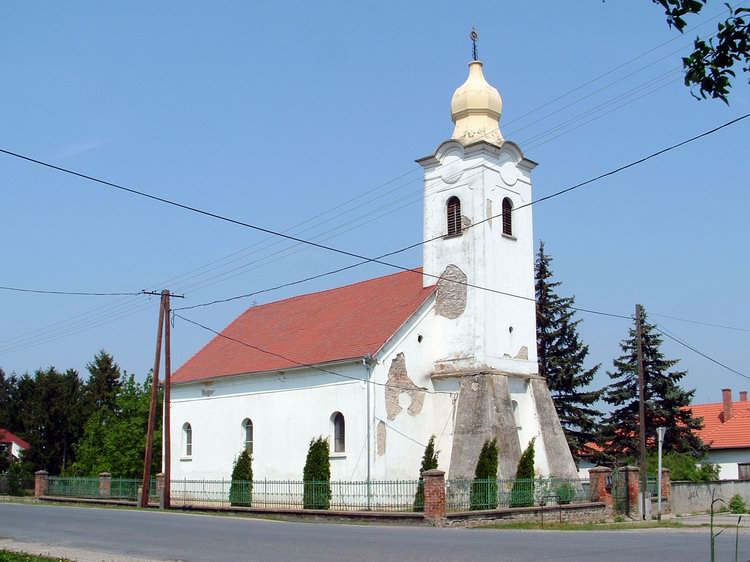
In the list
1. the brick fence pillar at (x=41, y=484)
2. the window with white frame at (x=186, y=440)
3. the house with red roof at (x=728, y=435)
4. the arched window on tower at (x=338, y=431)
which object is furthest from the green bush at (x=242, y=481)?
the house with red roof at (x=728, y=435)

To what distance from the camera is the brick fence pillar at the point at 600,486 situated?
2773 centimetres

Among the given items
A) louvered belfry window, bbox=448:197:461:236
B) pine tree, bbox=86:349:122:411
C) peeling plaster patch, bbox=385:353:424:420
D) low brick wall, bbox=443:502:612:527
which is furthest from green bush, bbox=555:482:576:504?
pine tree, bbox=86:349:122:411

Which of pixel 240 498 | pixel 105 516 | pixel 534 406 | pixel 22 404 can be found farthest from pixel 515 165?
pixel 22 404

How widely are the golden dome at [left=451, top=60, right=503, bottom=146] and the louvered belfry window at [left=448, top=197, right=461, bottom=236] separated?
215 centimetres

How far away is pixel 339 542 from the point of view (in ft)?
52.0

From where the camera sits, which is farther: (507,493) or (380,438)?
(380,438)

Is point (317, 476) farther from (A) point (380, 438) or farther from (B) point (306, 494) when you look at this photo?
(A) point (380, 438)

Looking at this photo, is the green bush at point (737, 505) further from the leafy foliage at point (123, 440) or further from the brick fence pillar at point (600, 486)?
the leafy foliage at point (123, 440)

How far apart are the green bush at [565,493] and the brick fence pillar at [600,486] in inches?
28.1

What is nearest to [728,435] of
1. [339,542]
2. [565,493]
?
[565,493]

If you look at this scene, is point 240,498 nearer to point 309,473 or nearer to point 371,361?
point 309,473

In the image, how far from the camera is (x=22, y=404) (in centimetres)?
7212

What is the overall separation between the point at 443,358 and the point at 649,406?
13251mm

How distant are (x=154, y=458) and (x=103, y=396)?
17206mm
